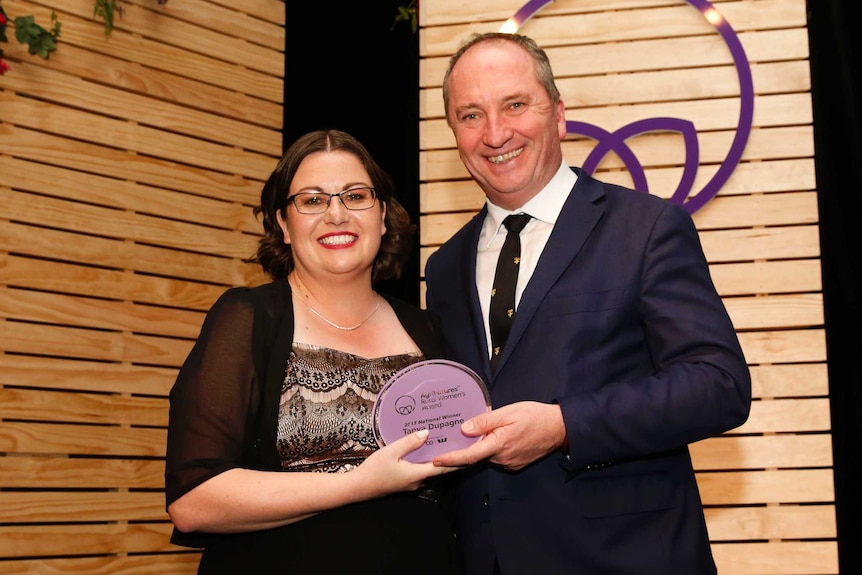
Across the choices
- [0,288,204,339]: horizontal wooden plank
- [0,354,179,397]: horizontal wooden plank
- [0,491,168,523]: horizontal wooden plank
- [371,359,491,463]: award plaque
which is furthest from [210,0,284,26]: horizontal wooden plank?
[371,359,491,463]: award plaque

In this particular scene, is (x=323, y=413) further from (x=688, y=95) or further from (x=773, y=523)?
(x=688, y=95)

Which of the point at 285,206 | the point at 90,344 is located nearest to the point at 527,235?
the point at 285,206

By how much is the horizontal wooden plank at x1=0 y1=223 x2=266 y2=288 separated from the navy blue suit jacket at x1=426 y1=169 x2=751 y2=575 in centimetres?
288

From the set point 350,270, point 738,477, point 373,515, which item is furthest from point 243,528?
point 738,477

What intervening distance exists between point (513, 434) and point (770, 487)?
2.49 m

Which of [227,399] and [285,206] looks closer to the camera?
[227,399]

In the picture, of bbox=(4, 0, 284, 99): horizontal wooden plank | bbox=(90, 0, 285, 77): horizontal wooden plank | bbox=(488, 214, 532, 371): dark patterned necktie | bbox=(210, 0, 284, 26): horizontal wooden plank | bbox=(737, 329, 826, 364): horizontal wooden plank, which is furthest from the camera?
bbox=(210, 0, 284, 26): horizontal wooden plank

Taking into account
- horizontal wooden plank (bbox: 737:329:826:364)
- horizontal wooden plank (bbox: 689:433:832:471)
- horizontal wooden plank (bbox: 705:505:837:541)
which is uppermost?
horizontal wooden plank (bbox: 737:329:826:364)

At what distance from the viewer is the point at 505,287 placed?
2457 millimetres

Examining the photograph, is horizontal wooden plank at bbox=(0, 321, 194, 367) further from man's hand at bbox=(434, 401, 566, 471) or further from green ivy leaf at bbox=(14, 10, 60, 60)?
man's hand at bbox=(434, 401, 566, 471)

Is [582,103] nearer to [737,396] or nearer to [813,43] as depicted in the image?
[813,43]

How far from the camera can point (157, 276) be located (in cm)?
494

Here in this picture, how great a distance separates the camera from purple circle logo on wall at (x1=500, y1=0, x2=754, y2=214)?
4.25 m

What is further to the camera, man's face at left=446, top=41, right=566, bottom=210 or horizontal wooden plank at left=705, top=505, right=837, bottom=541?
horizontal wooden plank at left=705, top=505, right=837, bottom=541
